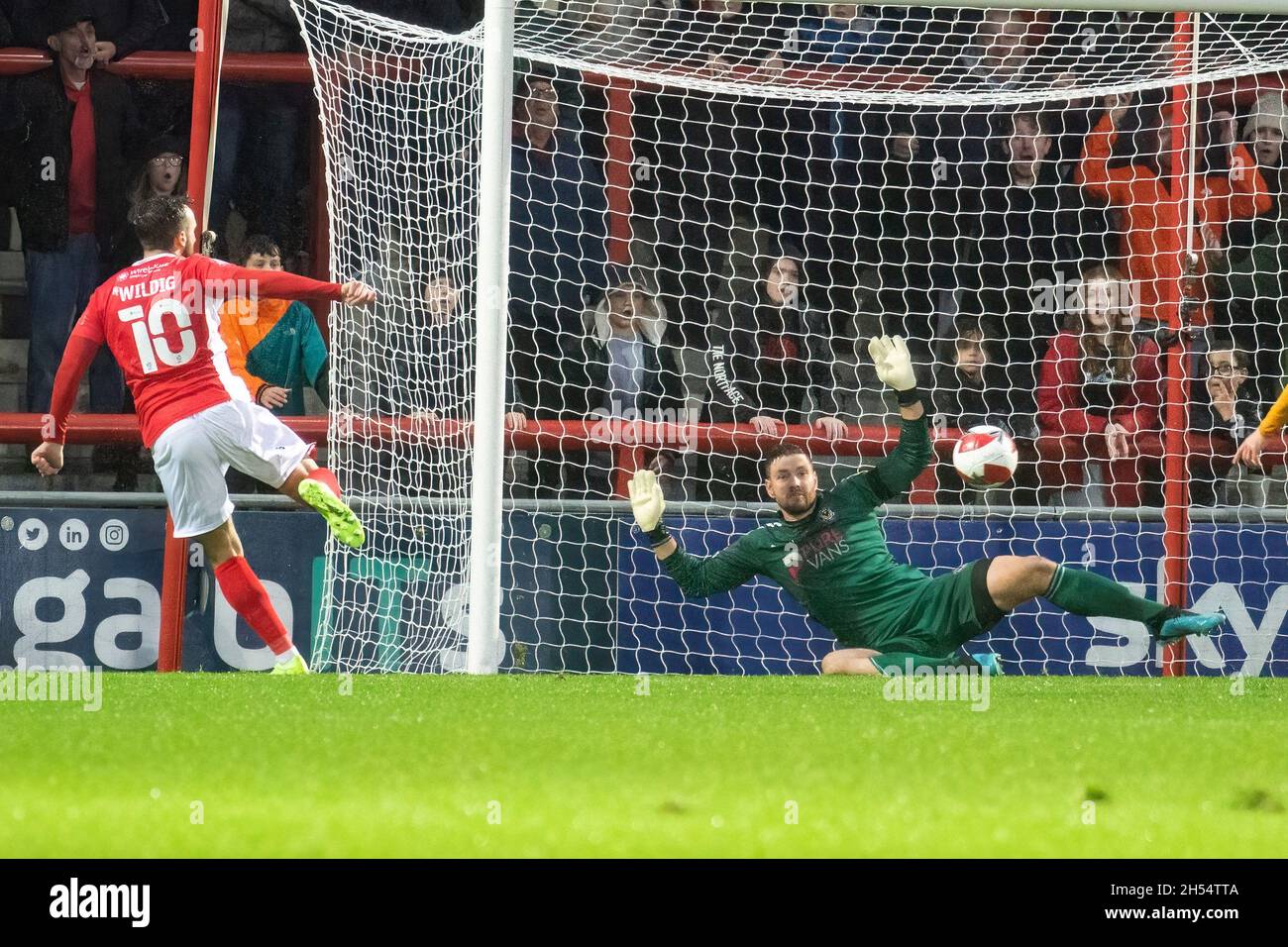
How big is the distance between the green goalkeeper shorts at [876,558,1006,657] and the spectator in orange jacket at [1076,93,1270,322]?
5.71 ft

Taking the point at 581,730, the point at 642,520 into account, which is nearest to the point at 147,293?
the point at 642,520

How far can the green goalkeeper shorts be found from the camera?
23.1 feet

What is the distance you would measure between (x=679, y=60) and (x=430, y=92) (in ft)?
3.90

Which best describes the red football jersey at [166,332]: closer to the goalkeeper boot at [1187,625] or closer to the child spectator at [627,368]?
the child spectator at [627,368]

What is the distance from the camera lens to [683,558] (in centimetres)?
704

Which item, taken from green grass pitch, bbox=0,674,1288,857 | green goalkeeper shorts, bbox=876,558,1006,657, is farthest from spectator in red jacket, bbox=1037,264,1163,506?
green grass pitch, bbox=0,674,1288,857

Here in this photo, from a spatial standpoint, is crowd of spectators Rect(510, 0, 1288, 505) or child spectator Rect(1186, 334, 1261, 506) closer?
child spectator Rect(1186, 334, 1261, 506)

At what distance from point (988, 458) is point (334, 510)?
255cm

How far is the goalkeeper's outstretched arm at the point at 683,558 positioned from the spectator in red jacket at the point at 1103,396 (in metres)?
1.74

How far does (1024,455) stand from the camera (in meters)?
8.09

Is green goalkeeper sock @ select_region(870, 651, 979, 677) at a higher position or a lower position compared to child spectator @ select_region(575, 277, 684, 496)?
lower

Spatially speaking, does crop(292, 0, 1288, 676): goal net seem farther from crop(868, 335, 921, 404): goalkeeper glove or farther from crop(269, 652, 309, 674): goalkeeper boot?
crop(868, 335, 921, 404): goalkeeper glove

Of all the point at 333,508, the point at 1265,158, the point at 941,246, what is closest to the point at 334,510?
the point at 333,508

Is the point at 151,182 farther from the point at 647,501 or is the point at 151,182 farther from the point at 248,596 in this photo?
the point at 647,501
